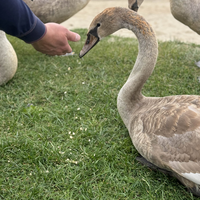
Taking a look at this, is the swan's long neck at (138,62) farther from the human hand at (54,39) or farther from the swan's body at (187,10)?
the swan's body at (187,10)

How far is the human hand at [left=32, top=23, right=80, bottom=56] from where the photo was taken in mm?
2778

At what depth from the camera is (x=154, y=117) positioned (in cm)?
222

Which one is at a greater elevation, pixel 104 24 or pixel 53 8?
pixel 104 24

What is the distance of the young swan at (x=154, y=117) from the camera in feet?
6.48

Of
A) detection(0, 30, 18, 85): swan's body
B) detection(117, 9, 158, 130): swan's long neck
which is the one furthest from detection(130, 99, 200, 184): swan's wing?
detection(0, 30, 18, 85): swan's body

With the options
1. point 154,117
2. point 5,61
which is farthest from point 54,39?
point 154,117

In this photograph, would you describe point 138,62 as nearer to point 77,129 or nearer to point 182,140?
point 182,140

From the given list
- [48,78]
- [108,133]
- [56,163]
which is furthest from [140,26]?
[48,78]

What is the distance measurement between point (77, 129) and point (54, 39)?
3.51 feet

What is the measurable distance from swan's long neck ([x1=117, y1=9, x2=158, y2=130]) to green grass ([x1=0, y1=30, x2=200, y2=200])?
0.41m

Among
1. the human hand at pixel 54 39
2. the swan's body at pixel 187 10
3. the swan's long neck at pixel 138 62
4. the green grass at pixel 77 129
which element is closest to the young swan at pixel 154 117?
the swan's long neck at pixel 138 62

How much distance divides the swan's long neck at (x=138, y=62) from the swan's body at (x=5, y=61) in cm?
195

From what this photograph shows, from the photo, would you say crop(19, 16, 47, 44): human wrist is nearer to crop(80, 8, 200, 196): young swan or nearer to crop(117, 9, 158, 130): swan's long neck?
crop(80, 8, 200, 196): young swan

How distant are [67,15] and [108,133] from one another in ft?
9.04
